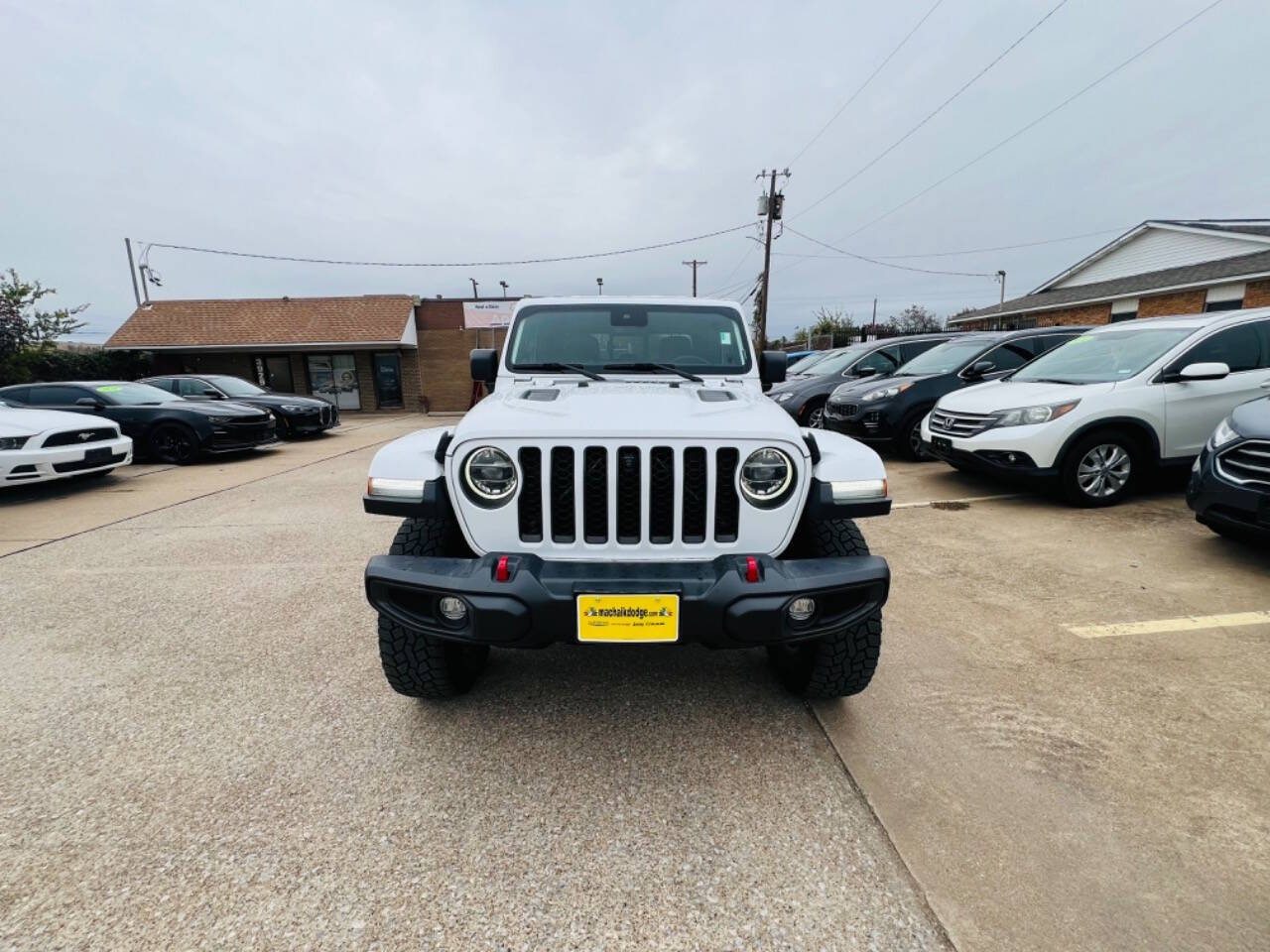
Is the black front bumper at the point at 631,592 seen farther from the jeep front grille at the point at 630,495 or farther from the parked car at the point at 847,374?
the parked car at the point at 847,374

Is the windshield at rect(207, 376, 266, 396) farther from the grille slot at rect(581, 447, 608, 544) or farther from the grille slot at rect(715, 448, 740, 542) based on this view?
the grille slot at rect(715, 448, 740, 542)

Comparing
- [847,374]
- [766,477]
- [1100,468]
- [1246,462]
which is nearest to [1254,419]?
[1246,462]

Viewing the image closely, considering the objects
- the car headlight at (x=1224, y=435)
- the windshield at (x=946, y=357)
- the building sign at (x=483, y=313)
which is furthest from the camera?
the building sign at (x=483, y=313)

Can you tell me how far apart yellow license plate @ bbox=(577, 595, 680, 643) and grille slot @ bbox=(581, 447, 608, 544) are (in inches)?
11.0

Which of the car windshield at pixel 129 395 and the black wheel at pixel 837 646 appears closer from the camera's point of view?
the black wheel at pixel 837 646

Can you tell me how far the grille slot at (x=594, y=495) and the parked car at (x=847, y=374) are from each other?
23.6ft

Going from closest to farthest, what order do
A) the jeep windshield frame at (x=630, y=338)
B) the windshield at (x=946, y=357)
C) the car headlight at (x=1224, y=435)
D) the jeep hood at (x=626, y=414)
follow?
the jeep hood at (x=626, y=414)
the jeep windshield frame at (x=630, y=338)
the car headlight at (x=1224, y=435)
the windshield at (x=946, y=357)

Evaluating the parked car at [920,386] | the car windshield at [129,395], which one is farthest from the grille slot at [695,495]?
the car windshield at [129,395]

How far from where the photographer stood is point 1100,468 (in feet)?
16.0

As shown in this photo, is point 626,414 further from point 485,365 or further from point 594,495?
point 485,365

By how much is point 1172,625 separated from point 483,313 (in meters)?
21.9

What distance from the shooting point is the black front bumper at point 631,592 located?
1.80 meters

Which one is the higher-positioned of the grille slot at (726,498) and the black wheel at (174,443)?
the grille slot at (726,498)

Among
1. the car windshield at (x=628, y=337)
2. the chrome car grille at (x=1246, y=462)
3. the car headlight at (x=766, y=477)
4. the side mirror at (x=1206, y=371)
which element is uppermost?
the car windshield at (x=628, y=337)
